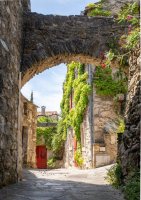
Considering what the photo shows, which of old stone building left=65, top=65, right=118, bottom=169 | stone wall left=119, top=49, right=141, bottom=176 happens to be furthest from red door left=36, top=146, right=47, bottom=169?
stone wall left=119, top=49, right=141, bottom=176

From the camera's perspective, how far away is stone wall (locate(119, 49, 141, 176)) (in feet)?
15.5

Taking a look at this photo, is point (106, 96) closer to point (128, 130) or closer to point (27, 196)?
point (128, 130)

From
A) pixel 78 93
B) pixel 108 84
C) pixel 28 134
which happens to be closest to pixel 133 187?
pixel 108 84

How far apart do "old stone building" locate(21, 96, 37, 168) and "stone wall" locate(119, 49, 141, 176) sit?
1035 centimetres

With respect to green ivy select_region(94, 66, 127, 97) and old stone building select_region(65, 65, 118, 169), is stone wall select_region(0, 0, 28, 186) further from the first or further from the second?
green ivy select_region(94, 66, 127, 97)

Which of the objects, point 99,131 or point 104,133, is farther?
point 99,131

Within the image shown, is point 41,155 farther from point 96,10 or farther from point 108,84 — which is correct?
point 96,10

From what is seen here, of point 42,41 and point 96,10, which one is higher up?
point 96,10

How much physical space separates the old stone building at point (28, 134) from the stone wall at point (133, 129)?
10.3m

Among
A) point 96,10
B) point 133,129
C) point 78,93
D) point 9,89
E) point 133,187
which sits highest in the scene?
point 96,10

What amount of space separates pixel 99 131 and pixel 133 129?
7.09 m

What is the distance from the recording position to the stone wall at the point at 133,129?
4.74 metres

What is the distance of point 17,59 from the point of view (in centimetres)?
711

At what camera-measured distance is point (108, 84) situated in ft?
40.7
